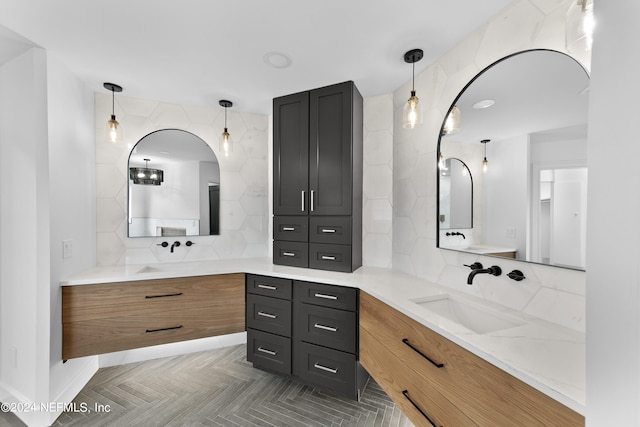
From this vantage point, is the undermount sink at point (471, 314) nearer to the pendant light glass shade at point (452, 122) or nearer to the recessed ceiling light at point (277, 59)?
the pendant light glass shade at point (452, 122)

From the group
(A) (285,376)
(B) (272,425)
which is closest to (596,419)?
(B) (272,425)

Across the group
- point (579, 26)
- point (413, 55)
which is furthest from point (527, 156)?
point (413, 55)

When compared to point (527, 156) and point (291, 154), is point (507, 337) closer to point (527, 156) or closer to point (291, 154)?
point (527, 156)

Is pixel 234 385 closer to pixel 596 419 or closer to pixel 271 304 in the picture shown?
pixel 271 304

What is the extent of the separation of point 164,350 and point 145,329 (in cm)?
72

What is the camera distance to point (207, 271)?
215cm

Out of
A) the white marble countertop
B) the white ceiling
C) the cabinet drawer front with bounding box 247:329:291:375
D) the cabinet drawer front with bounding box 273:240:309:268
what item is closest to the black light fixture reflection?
the white ceiling

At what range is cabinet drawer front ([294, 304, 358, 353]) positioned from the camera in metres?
1.80

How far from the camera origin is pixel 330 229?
217 centimetres

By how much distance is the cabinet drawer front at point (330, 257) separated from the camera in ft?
6.88

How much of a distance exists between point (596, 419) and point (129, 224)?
9.77 ft

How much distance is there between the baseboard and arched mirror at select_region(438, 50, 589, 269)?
7.70ft

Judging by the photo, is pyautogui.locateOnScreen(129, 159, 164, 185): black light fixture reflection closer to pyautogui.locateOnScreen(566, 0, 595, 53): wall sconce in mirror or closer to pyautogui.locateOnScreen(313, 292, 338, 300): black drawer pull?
pyautogui.locateOnScreen(313, 292, 338, 300): black drawer pull

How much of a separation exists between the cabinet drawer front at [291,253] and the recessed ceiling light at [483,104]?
1.49m
